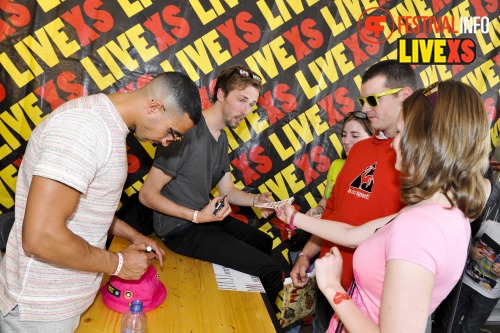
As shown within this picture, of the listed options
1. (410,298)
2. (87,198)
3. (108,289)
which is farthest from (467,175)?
(108,289)

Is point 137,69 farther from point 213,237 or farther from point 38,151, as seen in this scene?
point 38,151

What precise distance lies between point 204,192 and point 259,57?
1.34 m

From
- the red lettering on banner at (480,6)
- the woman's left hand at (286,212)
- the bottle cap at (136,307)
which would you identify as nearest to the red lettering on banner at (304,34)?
the red lettering on banner at (480,6)

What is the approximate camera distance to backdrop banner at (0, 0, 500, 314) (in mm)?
3184

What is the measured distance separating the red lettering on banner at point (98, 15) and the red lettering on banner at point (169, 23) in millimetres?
278

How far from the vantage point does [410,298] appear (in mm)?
1037

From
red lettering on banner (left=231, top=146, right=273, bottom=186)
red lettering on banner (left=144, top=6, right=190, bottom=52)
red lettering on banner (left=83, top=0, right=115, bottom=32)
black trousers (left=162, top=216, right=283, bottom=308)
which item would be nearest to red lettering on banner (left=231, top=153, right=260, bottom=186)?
red lettering on banner (left=231, top=146, right=273, bottom=186)

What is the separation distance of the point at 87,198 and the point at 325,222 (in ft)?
3.56

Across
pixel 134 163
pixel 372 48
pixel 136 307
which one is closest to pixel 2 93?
pixel 134 163

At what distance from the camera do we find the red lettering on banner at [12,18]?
3090 mm

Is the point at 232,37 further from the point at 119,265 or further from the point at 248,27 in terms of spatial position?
the point at 119,265

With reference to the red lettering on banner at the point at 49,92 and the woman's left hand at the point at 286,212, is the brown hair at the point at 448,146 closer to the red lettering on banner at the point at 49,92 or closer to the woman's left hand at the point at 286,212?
the woman's left hand at the point at 286,212

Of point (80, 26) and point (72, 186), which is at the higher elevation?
point (80, 26)

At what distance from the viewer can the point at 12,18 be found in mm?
3102
